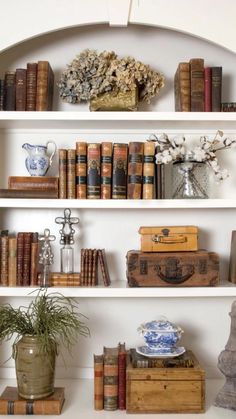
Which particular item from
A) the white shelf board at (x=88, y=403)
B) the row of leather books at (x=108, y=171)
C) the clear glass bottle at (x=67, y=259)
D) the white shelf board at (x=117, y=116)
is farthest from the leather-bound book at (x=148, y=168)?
the white shelf board at (x=88, y=403)

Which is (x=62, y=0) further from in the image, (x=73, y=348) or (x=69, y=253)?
(x=73, y=348)

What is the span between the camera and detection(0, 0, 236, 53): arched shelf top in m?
2.21

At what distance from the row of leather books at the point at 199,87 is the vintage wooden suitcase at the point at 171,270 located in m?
0.66

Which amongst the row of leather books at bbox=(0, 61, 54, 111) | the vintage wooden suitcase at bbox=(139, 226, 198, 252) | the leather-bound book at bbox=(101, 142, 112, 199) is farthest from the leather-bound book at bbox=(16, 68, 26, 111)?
the vintage wooden suitcase at bbox=(139, 226, 198, 252)

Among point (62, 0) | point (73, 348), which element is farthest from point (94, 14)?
point (73, 348)

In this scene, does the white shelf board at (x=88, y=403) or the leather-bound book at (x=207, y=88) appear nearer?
the white shelf board at (x=88, y=403)

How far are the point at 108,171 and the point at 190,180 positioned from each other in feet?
1.21

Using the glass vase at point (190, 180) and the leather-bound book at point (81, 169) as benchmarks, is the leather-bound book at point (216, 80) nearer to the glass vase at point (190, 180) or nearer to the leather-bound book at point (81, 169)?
the glass vase at point (190, 180)

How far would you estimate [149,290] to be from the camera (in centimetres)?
222

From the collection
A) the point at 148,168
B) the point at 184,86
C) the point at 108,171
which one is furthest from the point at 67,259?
the point at 184,86

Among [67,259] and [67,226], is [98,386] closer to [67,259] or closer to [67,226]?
[67,259]

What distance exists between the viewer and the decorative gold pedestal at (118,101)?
2271 millimetres

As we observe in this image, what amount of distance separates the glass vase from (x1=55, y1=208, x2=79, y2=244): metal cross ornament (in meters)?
0.50

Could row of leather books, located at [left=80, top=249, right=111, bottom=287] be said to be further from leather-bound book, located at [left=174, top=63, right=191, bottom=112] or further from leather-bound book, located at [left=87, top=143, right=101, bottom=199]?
leather-bound book, located at [left=174, top=63, right=191, bottom=112]
